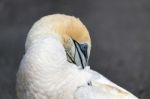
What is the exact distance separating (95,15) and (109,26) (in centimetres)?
18

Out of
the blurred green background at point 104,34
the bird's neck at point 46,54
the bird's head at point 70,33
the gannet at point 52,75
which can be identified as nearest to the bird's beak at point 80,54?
the bird's head at point 70,33

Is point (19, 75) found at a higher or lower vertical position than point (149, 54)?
higher

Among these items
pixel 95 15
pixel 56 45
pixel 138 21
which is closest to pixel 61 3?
pixel 95 15

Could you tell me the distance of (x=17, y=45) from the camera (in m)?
6.07

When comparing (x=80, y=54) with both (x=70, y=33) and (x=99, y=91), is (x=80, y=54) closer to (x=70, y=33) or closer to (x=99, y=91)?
(x=70, y=33)

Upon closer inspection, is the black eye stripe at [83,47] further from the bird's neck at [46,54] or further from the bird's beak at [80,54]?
the bird's neck at [46,54]

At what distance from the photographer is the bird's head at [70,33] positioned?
3.56 metres

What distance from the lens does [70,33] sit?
3.70 meters

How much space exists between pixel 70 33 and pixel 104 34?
258cm

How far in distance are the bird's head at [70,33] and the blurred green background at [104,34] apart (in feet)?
7.67

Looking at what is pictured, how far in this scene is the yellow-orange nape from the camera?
3.60 metres

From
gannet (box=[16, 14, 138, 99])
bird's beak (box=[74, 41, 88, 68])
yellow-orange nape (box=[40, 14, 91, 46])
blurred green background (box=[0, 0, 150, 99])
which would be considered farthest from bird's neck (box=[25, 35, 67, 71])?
blurred green background (box=[0, 0, 150, 99])

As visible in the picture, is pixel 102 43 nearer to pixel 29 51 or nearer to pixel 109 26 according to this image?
pixel 109 26

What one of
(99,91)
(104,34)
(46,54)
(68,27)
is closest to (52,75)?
(46,54)
